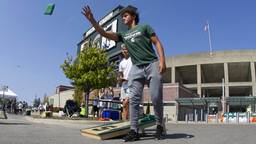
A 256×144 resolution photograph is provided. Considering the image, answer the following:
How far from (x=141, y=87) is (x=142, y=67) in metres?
0.30

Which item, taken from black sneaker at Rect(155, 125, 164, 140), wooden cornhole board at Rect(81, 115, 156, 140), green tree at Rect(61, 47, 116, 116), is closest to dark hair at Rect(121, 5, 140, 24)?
wooden cornhole board at Rect(81, 115, 156, 140)

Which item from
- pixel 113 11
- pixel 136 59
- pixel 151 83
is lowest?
pixel 151 83

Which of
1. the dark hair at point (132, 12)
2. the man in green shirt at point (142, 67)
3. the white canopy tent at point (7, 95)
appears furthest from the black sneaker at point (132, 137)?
the white canopy tent at point (7, 95)

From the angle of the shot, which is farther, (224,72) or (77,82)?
(224,72)

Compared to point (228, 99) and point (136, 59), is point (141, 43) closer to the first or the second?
point (136, 59)

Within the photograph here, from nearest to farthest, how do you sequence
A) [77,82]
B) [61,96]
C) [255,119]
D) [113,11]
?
1. [77,82]
2. [255,119]
3. [113,11]
4. [61,96]

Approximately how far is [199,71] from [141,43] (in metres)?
71.7

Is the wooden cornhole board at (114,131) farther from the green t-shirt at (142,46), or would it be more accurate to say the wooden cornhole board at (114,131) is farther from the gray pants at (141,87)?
the green t-shirt at (142,46)

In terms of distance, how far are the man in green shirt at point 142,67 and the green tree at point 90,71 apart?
64.1 feet

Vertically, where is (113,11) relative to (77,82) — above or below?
above

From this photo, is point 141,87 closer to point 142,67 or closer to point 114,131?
point 142,67

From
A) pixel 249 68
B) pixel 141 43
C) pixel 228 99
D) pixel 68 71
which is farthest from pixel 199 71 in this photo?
pixel 141 43

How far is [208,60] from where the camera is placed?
244ft

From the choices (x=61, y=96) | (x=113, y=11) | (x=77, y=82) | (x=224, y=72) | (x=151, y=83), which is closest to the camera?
(x=151, y=83)
